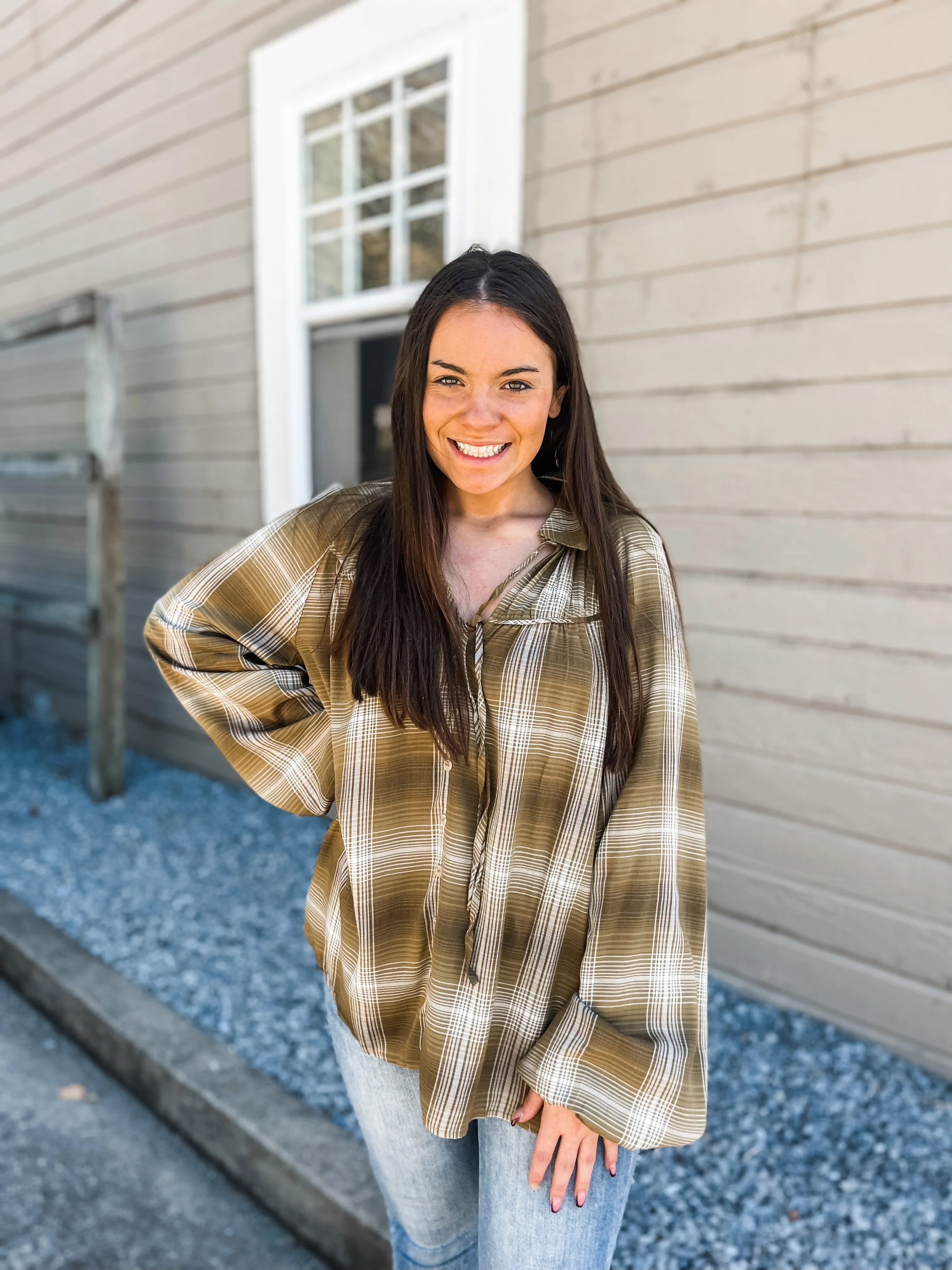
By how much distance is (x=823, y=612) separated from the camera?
2.58 meters

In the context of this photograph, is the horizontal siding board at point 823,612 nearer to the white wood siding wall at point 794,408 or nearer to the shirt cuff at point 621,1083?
the white wood siding wall at point 794,408

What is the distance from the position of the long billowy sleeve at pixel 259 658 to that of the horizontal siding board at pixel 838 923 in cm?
184

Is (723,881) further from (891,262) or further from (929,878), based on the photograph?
(891,262)

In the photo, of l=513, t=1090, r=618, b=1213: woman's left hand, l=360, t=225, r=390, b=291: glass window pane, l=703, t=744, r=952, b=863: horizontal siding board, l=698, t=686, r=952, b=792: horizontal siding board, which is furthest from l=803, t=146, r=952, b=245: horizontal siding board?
l=513, t=1090, r=618, b=1213: woman's left hand

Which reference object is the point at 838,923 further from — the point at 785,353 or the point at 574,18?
the point at 574,18

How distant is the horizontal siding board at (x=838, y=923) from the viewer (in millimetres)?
2488

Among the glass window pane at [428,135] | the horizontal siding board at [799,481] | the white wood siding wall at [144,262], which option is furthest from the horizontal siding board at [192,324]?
the horizontal siding board at [799,481]

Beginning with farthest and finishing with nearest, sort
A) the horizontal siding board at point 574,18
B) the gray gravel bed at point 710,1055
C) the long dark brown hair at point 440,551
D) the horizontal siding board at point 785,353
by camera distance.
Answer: the horizontal siding board at point 574,18 → the horizontal siding board at point 785,353 → the gray gravel bed at point 710,1055 → the long dark brown hair at point 440,551

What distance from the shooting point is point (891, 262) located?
7.70 ft

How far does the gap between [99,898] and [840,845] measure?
105 inches

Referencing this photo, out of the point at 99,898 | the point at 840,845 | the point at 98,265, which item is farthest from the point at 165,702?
the point at 840,845

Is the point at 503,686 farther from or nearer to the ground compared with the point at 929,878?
farther from the ground

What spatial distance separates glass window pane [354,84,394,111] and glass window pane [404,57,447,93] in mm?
104

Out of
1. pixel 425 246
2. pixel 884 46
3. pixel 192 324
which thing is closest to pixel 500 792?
pixel 884 46
